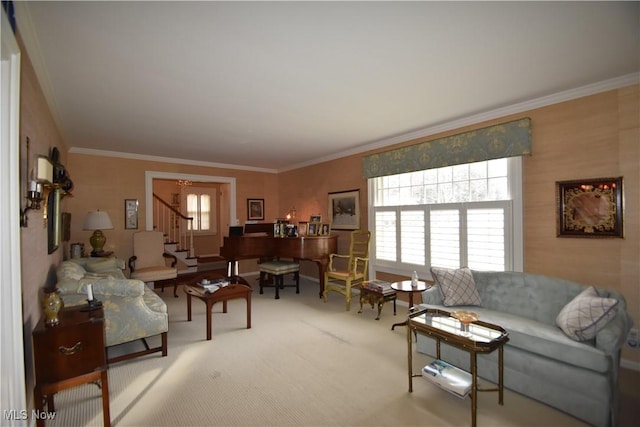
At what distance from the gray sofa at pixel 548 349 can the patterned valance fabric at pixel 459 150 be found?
1.51 m

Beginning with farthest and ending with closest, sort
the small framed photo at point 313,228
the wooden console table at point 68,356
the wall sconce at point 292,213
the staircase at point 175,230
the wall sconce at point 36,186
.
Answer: the wall sconce at point 292,213, the staircase at point 175,230, the small framed photo at point 313,228, the wall sconce at point 36,186, the wooden console table at point 68,356

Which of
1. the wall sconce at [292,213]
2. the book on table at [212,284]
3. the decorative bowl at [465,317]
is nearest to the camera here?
the decorative bowl at [465,317]

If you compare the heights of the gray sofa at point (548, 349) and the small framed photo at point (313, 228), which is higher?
the small framed photo at point (313, 228)

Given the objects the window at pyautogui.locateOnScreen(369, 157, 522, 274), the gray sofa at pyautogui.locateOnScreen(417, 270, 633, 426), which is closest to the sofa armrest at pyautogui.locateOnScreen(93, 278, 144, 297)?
the gray sofa at pyautogui.locateOnScreen(417, 270, 633, 426)

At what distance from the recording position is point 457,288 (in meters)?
3.28

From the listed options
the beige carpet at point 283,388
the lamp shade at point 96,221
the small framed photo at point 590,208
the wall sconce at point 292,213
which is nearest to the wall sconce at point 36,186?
the beige carpet at point 283,388

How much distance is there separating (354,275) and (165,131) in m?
3.67

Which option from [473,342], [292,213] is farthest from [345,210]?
[473,342]

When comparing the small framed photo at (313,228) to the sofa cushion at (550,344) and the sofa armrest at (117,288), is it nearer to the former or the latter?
the sofa armrest at (117,288)

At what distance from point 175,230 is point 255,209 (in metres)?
2.35

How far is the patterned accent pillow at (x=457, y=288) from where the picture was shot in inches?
128

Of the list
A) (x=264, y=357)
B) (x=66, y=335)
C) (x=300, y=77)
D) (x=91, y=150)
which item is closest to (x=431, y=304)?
(x=264, y=357)

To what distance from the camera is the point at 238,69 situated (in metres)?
2.56

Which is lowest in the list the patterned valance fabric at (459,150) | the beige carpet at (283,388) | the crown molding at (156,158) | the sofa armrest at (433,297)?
the beige carpet at (283,388)
